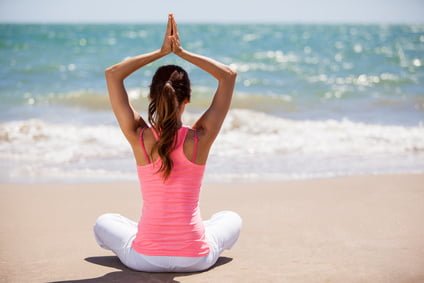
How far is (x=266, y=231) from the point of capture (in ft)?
14.3

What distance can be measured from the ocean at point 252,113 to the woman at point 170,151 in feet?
1.02

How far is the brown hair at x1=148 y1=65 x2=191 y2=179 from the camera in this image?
3.09m

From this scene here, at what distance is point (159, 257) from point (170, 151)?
23.4 inches

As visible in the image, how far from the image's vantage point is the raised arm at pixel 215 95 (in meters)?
3.21

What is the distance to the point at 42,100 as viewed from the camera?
12.6 meters

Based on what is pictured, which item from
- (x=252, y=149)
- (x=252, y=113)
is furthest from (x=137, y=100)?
(x=252, y=149)

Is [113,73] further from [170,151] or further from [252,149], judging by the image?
[252,149]

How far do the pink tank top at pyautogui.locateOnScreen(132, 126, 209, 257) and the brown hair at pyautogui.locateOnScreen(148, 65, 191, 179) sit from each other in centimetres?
5

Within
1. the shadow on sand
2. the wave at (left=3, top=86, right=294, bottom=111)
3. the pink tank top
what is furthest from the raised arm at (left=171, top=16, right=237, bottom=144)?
the wave at (left=3, top=86, right=294, bottom=111)

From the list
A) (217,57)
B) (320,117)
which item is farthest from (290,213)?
(217,57)

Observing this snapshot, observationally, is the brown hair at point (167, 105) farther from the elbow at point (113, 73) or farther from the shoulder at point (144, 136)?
the elbow at point (113, 73)

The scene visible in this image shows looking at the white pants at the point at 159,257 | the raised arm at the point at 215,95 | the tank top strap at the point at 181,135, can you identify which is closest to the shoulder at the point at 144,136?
the tank top strap at the point at 181,135

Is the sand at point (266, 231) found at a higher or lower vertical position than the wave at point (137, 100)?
lower

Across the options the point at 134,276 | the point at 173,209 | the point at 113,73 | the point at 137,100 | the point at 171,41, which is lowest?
the point at 134,276
